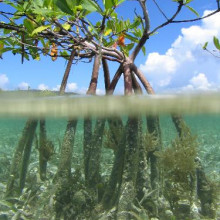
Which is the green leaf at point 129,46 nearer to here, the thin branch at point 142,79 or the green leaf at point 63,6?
the thin branch at point 142,79

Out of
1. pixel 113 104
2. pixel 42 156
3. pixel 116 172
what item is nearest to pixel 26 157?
pixel 42 156

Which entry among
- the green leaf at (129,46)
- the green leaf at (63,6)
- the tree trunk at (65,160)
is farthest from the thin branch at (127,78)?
the green leaf at (63,6)

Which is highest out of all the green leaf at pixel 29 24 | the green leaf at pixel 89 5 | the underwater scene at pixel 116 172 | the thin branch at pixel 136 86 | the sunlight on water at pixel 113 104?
the green leaf at pixel 29 24

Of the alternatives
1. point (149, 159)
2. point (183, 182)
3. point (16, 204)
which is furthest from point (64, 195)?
point (183, 182)

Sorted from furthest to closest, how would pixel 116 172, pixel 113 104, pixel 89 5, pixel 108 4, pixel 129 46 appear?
pixel 129 46
pixel 113 104
pixel 116 172
pixel 108 4
pixel 89 5

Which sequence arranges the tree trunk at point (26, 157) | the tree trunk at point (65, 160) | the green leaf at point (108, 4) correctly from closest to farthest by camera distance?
1. the green leaf at point (108, 4)
2. the tree trunk at point (65, 160)
3. the tree trunk at point (26, 157)

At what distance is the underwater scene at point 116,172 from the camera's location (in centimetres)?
407

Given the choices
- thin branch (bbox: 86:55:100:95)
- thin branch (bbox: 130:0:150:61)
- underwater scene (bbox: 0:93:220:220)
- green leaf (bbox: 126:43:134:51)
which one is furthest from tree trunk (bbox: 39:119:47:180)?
green leaf (bbox: 126:43:134:51)

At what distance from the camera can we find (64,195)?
14.0ft

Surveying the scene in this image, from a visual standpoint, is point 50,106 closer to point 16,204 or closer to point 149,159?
point 16,204

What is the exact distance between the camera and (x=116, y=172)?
4.25 m

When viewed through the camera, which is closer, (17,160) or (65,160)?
(65,160)

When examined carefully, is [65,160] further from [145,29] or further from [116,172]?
[145,29]

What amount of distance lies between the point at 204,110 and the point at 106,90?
1.90 m
